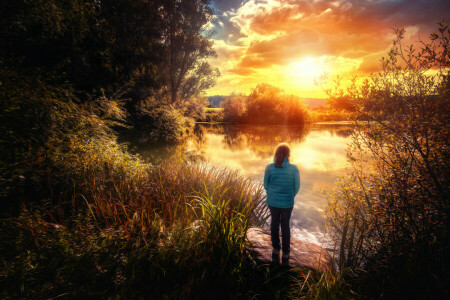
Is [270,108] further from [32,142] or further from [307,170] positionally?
[32,142]

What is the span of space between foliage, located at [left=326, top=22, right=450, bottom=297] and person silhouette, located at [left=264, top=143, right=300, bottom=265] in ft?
3.58

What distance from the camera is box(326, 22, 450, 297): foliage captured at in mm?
2791

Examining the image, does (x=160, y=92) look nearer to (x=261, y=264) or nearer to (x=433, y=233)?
(x=261, y=264)

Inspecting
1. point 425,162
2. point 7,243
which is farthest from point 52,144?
point 425,162

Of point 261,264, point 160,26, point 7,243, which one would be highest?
point 160,26

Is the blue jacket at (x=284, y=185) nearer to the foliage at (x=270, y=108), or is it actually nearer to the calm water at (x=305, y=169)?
the calm water at (x=305, y=169)

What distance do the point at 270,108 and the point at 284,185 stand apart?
40139 mm

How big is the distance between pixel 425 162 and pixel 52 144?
8.13m

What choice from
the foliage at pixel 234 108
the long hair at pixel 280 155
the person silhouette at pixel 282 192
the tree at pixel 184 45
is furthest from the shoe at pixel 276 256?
the foliage at pixel 234 108

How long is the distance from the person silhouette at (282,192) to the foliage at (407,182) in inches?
43.0

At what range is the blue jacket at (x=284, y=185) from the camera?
Answer: 3807 millimetres

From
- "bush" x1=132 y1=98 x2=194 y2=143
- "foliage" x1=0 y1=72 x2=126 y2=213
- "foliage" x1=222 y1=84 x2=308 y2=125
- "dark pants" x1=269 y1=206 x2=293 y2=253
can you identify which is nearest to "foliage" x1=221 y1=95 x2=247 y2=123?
"foliage" x1=222 y1=84 x2=308 y2=125

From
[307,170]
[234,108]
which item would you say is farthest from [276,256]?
[234,108]

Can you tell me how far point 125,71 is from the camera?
42.8ft
